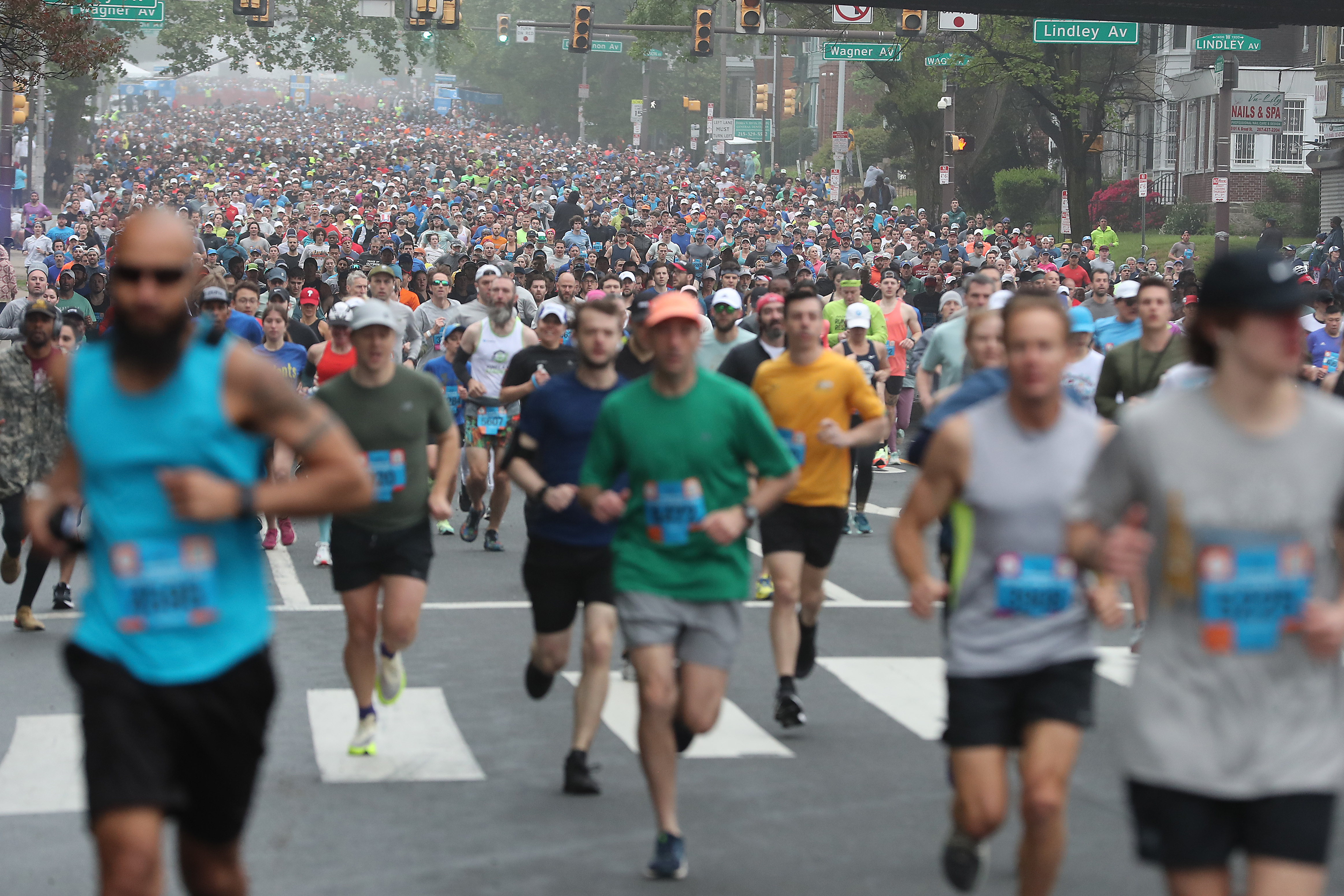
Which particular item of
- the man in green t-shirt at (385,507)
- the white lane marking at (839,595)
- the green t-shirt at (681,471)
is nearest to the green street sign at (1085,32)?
the white lane marking at (839,595)

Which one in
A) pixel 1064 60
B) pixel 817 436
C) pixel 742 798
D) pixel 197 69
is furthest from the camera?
pixel 197 69

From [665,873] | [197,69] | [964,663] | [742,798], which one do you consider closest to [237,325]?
[742,798]

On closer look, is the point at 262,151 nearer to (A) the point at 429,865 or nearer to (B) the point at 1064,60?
(B) the point at 1064,60

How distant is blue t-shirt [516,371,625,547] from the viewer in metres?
8.05

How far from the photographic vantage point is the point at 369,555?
8.16 metres

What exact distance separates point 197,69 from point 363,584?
227 ft

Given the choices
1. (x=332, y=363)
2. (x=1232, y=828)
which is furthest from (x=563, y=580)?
(x=332, y=363)

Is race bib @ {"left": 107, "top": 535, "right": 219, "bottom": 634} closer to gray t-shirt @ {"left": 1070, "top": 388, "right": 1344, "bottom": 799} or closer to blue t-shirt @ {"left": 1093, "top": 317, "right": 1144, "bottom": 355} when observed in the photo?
gray t-shirt @ {"left": 1070, "top": 388, "right": 1344, "bottom": 799}

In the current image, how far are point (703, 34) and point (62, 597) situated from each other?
2778cm

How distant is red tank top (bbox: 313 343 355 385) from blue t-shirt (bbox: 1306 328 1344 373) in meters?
7.31

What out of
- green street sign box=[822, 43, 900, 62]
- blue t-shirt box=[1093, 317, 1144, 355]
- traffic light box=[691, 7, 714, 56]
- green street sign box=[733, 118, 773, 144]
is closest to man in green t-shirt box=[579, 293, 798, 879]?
blue t-shirt box=[1093, 317, 1144, 355]

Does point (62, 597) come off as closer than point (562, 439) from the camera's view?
No

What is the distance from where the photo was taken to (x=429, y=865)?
6.75m

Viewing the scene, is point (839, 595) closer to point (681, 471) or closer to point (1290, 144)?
point (681, 471)
